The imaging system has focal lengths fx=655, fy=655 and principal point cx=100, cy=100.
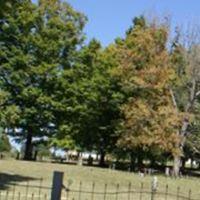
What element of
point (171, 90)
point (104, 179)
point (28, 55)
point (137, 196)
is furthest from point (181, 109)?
point (137, 196)

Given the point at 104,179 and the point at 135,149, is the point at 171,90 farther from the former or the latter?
the point at 104,179

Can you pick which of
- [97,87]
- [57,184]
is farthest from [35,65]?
[57,184]

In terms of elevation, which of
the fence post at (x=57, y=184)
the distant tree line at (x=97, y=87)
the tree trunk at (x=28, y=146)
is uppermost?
the distant tree line at (x=97, y=87)

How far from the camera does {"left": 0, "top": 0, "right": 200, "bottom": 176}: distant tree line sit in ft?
137

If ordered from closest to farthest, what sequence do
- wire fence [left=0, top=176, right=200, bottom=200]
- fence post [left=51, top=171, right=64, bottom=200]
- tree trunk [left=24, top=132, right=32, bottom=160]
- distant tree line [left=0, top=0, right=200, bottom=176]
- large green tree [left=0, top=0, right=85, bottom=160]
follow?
fence post [left=51, top=171, right=64, bottom=200] < wire fence [left=0, top=176, right=200, bottom=200] < distant tree line [left=0, top=0, right=200, bottom=176] < large green tree [left=0, top=0, right=85, bottom=160] < tree trunk [left=24, top=132, right=32, bottom=160]

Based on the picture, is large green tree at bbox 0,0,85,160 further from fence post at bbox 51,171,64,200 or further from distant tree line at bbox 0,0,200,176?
fence post at bbox 51,171,64,200

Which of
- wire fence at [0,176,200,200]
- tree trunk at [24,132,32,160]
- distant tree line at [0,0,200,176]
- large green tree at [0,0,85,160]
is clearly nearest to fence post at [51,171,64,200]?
wire fence at [0,176,200,200]

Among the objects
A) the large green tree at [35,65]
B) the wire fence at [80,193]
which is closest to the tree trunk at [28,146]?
the large green tree at [35,65]

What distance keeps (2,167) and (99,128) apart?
20564 millimetres

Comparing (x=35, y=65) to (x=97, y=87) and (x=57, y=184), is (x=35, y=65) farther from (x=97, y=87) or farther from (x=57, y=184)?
(x=57, y=184)

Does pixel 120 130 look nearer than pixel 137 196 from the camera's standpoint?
No

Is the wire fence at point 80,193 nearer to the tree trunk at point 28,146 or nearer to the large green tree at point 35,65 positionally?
the large green tree at point 35,65

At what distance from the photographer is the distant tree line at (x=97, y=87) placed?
41781 mm

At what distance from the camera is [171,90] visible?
1727 inches
